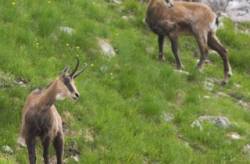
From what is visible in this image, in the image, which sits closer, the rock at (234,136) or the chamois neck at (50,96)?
the chamois neck at (50,96)

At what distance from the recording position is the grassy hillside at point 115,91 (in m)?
12.2

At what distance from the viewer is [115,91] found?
555 inches

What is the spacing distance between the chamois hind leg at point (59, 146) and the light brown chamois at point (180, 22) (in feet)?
21.8

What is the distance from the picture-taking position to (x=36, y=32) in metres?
14.7

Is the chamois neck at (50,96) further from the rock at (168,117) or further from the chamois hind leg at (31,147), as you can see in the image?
the rock at (168,117)

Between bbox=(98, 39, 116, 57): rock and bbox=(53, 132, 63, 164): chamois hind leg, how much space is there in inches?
199

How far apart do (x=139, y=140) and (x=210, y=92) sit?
3.91 metres

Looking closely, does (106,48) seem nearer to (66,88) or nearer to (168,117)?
(168,117)

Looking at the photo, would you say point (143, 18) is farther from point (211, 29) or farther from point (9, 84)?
point (9, 84)

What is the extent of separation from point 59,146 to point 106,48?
5.42 meters

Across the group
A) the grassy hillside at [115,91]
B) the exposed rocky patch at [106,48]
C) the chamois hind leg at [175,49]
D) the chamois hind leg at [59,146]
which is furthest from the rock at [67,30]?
the chamois hind leg at [59,146]

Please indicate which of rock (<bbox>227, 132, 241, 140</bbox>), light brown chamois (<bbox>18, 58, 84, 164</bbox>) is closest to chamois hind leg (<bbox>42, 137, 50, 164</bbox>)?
light brown chamois (<bbox>18, 58, 84, 164</bbox>)

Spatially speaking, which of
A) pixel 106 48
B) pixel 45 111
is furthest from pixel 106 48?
pixel 45 111

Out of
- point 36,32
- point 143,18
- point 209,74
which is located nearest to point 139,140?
point 36,32
